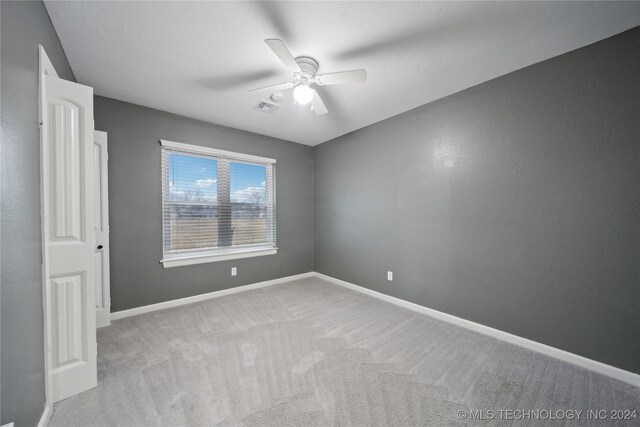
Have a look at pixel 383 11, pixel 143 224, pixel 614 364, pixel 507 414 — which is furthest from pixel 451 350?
pixel 143 224

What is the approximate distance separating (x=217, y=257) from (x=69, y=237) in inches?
72.4

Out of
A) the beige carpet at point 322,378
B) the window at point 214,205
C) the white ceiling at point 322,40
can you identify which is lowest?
the beige carpet at point 322,378

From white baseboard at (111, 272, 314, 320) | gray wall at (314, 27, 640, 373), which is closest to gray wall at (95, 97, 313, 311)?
white baseboard at (111, 272, 314, 320)

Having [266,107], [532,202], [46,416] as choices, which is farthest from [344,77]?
[46,416]

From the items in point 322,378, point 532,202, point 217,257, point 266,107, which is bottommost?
point 322,378

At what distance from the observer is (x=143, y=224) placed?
2.88 metres

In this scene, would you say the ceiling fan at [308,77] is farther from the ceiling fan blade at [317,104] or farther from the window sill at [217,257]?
the window sill at [217,257]

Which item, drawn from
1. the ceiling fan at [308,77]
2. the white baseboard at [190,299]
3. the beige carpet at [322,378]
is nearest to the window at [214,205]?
the white baseboard at [190,299]

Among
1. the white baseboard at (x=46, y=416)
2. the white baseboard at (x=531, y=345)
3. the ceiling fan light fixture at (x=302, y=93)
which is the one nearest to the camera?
the white baseboard at (x=46, y=416)

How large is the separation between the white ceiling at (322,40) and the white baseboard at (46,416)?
2.49 meters

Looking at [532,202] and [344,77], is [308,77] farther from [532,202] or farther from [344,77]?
[532,202]

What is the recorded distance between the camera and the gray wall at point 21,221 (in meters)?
1.00

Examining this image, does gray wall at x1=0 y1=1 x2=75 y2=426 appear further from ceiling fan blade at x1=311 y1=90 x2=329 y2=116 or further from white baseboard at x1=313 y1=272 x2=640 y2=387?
white baseboard at x1=313 y1=272 x2=640 y2=387

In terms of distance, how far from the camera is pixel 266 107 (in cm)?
280
